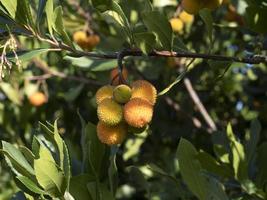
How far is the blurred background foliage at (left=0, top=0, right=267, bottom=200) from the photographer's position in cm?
250

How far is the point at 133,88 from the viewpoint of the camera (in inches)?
49.6

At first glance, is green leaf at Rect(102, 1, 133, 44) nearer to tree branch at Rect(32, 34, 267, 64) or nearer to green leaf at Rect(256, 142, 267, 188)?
tree branch at Rect(32, 34, 267, 64)

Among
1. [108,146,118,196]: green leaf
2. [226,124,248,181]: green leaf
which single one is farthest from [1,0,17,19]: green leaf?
[226,124,248,181]: green leaf

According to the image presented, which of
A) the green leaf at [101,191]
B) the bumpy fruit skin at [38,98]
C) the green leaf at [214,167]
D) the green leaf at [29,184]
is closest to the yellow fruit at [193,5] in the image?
the green leaf at [214,167]

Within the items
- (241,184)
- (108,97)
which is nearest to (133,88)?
(108,97)

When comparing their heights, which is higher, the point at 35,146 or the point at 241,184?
the point at 35,146

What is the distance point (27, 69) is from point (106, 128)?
66.7 inches

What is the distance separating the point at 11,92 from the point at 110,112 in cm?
174

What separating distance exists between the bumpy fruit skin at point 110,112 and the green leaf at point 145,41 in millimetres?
127

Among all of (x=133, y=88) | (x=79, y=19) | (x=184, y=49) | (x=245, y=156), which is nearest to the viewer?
(x=133, y=88)

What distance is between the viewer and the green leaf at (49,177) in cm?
114

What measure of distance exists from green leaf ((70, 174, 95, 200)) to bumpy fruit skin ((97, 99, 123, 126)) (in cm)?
18

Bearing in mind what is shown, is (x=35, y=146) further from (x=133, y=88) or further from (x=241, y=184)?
(x=241, y=184)

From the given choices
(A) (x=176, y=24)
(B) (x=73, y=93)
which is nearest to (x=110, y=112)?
(A) (x=176, y=24)
